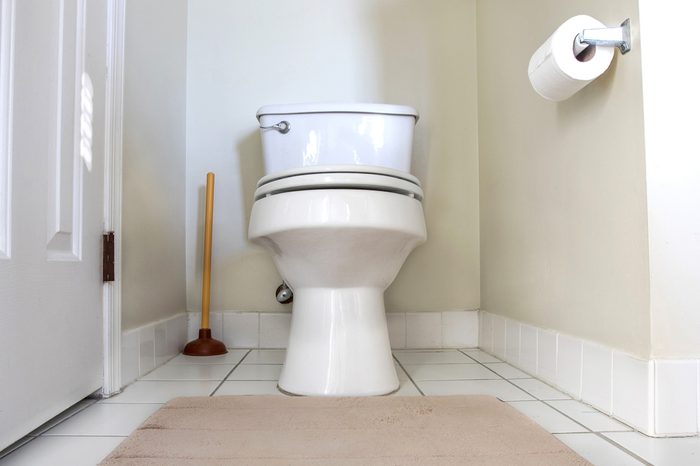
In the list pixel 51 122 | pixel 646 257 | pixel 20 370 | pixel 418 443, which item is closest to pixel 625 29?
pixel 646 257

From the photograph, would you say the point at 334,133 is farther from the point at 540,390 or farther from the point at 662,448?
the point at 662,448

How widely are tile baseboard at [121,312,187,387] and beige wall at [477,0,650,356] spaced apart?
940 mm

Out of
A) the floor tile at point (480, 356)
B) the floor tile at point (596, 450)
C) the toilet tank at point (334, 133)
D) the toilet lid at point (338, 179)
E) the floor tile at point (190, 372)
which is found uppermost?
the toilet tank at point (334, 133)

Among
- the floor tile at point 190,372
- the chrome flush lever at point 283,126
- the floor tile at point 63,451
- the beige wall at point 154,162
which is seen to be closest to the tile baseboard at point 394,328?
the beige wall at point 154,162

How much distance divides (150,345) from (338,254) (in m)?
0.61

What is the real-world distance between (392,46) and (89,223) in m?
1.11

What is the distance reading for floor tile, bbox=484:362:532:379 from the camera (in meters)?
1.26

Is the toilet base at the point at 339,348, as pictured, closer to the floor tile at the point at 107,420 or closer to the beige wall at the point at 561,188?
the floor tile at the point at 107,420

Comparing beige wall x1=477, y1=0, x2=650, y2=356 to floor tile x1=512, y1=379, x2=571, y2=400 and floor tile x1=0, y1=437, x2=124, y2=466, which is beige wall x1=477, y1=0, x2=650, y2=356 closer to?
floor tile x1=512, y1=379, x2=571, y2=400

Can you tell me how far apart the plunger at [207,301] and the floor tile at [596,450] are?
102 centimetres

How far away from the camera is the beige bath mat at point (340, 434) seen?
2.33 feet

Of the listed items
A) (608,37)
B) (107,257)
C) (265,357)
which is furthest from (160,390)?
(608,37)

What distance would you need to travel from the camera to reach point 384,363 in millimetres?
1102

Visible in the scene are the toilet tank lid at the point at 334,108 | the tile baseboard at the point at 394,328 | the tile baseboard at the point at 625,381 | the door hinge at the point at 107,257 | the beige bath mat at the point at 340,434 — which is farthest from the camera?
the tile baseboard at the point at 394,328
